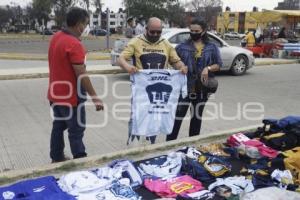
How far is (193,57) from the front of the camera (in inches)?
233

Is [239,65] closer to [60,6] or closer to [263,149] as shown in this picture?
[263,149]

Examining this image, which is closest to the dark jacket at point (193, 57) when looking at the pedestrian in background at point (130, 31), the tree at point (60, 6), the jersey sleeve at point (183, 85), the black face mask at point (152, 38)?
the jersey sleeve at point (183, 85)

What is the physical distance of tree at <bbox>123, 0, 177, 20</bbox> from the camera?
75625 millimetres

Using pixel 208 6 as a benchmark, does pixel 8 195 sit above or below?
below

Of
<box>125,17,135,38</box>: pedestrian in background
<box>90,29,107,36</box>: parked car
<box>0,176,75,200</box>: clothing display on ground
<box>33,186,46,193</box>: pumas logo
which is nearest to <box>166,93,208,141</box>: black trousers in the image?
<box>0,176,75,200</box>: clothing display on ground

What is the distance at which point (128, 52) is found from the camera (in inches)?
214

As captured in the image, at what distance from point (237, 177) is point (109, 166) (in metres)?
1.41

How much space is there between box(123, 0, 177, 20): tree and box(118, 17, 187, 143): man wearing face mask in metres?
70.2

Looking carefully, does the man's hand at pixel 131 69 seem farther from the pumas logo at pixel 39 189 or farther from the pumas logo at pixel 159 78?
the pumas logo at pixel 39 189

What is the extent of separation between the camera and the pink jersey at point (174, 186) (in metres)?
4.33

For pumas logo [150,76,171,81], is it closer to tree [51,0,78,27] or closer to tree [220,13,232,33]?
tree [51,0,78,27]

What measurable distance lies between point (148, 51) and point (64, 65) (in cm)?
115

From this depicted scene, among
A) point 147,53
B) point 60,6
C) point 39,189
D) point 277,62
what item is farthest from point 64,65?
point 60,6

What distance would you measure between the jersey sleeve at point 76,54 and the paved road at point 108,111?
1.67 meters
